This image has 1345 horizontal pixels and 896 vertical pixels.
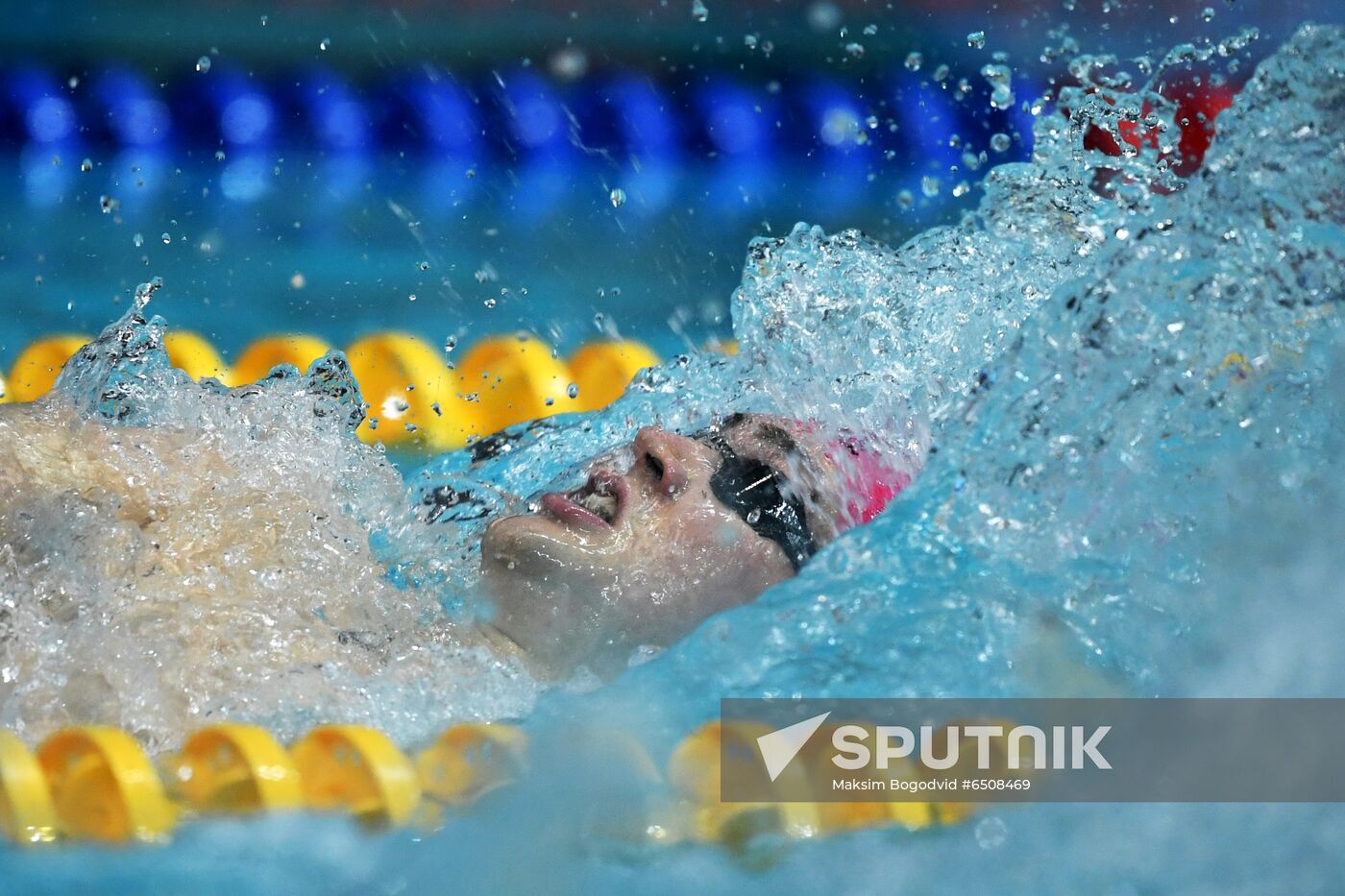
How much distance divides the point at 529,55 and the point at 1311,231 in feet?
13.0

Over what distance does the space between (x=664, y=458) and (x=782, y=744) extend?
45cm

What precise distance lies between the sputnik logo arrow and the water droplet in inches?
6.5

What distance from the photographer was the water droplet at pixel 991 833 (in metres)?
1.15

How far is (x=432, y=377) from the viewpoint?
3.05 meters

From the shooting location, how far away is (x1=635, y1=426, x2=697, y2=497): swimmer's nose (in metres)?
1.52

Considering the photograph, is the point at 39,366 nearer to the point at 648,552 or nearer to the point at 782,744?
the point at 648,552

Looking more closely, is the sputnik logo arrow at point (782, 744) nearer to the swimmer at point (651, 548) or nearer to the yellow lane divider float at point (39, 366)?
the swimmer at point (651, 548)

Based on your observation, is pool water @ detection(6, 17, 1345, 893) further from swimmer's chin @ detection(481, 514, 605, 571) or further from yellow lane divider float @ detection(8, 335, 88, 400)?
yellow lane divider float @ detection(8, 335, 88, 400)

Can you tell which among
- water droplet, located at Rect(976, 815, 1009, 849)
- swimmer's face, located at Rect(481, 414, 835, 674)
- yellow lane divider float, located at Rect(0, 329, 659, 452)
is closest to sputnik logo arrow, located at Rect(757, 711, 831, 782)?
water droplet, located at Rect(976, 815, 1009, 849)

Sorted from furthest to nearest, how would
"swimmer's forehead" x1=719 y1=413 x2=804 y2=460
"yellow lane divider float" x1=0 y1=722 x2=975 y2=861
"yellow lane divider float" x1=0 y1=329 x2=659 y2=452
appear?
"yellow lane divider float" x1=0 y1=329 x2=659 y2=452 < "swimmer's forehead" x1=719 y1=413 x2=804 y2=460 < "yellow lane divider float" x1=0 y1=722 x2=975 y2=861

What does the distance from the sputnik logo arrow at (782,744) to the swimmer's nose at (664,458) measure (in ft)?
1.23

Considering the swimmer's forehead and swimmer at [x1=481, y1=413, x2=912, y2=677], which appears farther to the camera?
the swimmer's forehead

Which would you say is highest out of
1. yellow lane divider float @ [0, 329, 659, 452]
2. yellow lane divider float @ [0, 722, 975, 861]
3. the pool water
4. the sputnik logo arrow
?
yellow lane divider float @ [0, 329, 659, 452]

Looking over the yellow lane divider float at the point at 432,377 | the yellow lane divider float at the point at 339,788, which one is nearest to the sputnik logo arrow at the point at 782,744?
the yellow lane divider float at the point at 339,788
